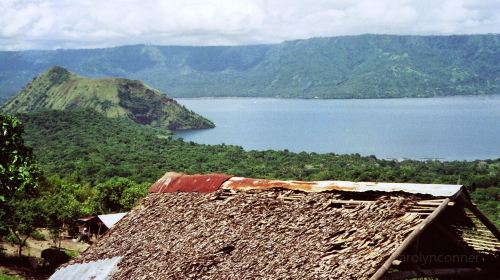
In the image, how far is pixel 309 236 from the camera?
9.61 meters

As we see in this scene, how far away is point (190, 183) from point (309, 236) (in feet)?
16.0

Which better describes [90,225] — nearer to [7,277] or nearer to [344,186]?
[7,277]

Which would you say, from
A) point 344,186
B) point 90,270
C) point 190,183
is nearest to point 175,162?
point 190,183

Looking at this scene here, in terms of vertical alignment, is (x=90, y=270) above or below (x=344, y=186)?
below

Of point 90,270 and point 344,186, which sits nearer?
point 344,186

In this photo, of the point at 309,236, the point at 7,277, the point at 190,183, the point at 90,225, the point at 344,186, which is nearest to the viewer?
the point at 309,236

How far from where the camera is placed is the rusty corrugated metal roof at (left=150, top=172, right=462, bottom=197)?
924 centimetres

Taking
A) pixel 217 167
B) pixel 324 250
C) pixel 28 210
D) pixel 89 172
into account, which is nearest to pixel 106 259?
pixel 324 250

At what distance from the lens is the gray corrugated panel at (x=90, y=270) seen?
12273mm

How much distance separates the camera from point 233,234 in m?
10.8

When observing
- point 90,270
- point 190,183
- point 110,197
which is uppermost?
point 190,183

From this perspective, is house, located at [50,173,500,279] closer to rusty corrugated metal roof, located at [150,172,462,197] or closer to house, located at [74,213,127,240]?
rusty corrugated metal roof, located at [150,172,462,197]

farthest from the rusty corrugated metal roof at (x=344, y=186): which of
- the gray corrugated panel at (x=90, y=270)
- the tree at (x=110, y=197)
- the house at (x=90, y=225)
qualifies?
the tree at (x=110, y=197)

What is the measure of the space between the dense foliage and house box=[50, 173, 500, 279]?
168 feet
